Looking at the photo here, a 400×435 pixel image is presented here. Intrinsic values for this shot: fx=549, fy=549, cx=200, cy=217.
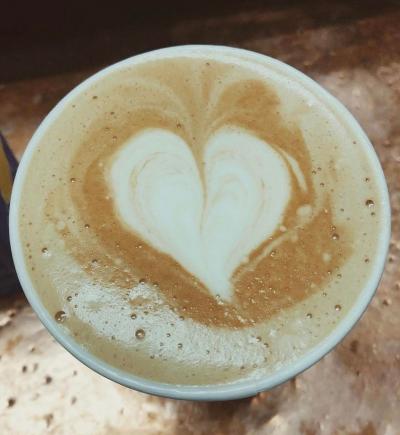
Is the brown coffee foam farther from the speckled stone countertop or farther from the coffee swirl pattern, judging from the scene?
the speckled stone countertop

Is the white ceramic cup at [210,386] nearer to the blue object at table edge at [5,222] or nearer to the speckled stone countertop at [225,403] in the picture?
the blue object at table edge at [5,222]

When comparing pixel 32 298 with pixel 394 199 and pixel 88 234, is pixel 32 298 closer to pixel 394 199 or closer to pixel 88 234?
pixel 88 234

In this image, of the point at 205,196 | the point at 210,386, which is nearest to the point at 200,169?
the point at 205,196

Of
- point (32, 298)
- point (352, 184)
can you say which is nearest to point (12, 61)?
point (32, 298)

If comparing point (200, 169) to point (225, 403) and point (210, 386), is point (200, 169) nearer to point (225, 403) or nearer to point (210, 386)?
point (210, 386)

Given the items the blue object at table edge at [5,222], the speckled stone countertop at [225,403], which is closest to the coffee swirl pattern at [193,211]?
the blue object at table edge at [5,222]

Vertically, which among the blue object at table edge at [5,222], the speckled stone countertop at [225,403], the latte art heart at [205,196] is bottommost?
the speckled stone countertop at [225,403]

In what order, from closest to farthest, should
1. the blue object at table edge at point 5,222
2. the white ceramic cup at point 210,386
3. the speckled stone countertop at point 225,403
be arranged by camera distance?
1. the white ceramic cup at point 210,386
2. the blue object at table edge at point 5,222
3. the speckled stone countertop at point 225,403
